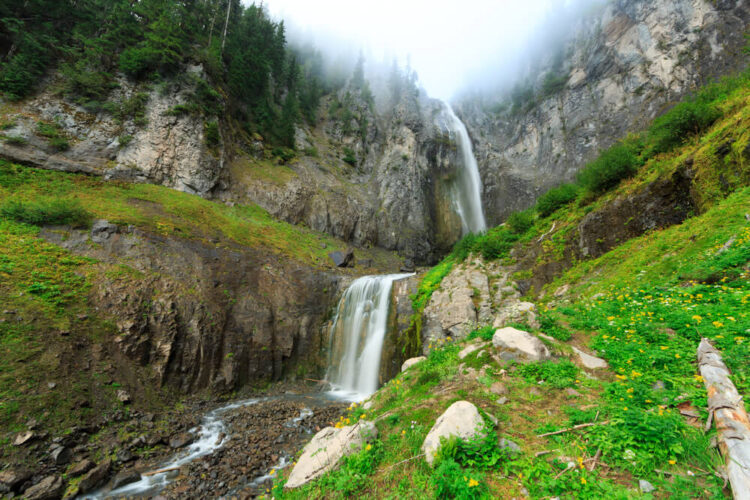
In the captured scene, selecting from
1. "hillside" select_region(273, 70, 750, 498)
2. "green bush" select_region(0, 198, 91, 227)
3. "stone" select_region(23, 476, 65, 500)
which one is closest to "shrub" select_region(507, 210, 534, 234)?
"hillside" select_region(273, 70, 750, 498)

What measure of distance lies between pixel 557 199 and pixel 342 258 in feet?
47.9

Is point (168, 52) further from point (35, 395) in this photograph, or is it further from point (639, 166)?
point (639, 166)

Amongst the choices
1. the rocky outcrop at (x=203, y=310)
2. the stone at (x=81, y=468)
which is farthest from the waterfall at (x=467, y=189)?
the stone at (x=81, y=468)

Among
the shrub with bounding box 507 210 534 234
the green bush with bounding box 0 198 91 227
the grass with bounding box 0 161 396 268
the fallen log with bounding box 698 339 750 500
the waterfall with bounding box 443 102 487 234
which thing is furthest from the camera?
the waterfall with bounding box 443 102 487 234

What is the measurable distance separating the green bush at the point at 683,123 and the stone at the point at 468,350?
11768mm

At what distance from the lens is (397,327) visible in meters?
13.9

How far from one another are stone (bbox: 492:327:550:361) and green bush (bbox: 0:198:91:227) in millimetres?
17410

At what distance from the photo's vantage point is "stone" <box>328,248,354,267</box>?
20781 millimetres

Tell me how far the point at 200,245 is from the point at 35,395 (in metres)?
8.55

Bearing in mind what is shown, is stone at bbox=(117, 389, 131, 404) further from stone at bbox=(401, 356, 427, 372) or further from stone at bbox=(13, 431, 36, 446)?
stone at bbox=(401, 356, 427, 372)

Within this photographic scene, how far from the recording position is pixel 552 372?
14.0 feet

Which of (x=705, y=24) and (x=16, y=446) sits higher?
(x=705, y=24)

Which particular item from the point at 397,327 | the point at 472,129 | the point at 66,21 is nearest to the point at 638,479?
the point at 397,327

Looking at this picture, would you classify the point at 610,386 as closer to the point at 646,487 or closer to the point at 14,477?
the point at 646,487
